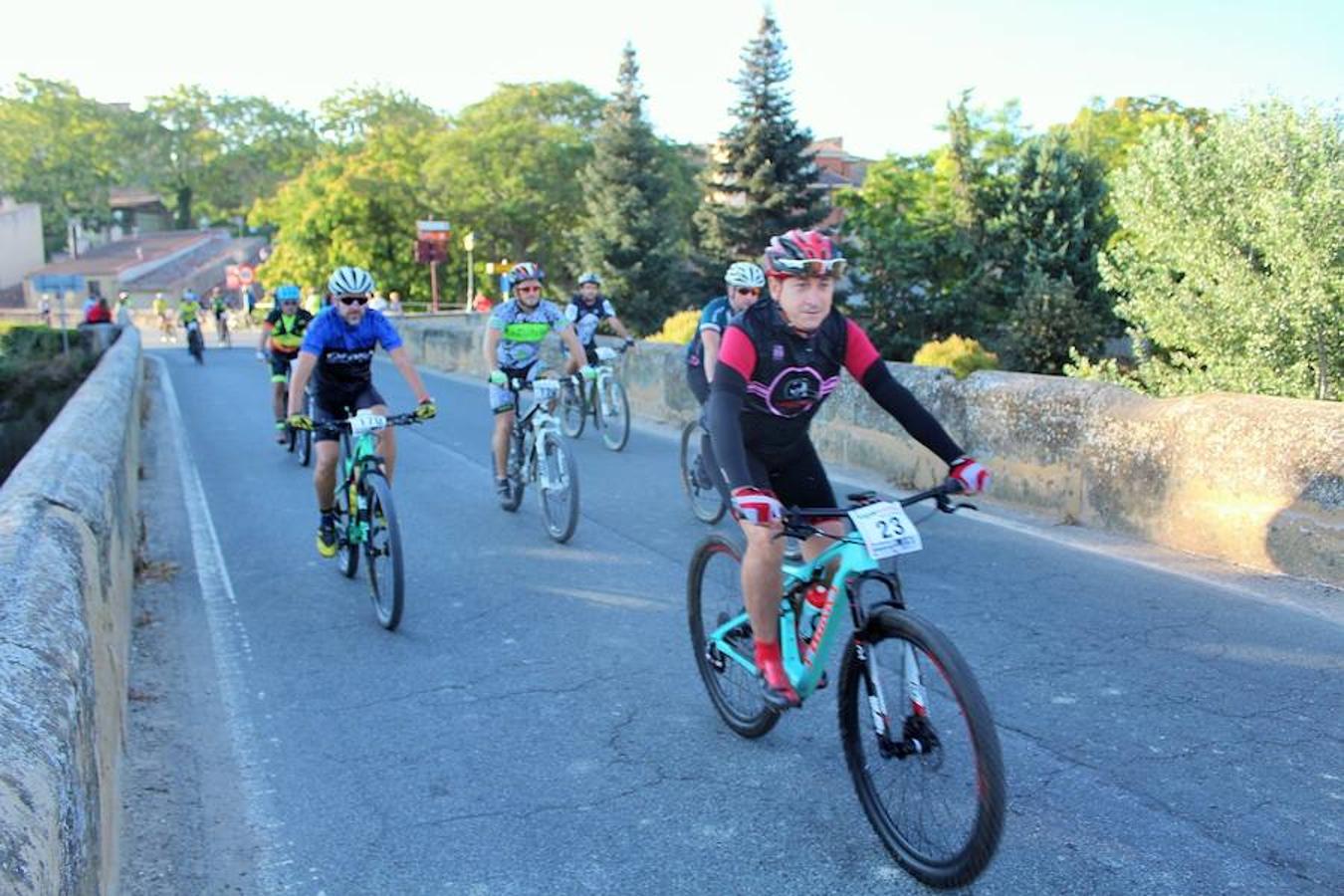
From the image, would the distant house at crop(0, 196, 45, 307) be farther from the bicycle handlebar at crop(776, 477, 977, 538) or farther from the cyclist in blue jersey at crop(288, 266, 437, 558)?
the bicycle handlebar at crop(776, 477, 977, 538)

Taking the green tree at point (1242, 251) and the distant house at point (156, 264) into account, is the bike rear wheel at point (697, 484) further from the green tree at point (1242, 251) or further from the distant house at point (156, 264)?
the distant house at point (156, 264)

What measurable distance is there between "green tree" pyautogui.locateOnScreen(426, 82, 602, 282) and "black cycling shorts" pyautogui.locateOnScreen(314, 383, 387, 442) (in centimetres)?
5012

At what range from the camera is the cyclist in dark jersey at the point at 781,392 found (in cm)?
397

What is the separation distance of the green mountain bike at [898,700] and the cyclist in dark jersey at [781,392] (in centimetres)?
11

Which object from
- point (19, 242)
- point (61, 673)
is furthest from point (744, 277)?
point (19, 242)

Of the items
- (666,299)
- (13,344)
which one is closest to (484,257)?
(666,299)

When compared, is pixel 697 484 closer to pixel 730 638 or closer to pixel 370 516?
pixel 370 516

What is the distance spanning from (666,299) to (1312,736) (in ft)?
146

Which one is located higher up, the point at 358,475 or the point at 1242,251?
the point at 1242,251

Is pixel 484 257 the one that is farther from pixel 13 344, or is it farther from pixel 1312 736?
pixel 1312 736

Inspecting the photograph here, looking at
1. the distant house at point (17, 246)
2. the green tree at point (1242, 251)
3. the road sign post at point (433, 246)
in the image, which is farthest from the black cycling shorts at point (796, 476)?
the distant house at point (17, 246)

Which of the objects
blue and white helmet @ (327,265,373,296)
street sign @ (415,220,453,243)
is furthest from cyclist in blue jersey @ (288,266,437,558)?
street sign @ (415,220,453,243)

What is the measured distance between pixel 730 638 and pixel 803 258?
5.35ft

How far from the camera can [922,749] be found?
352 centimetres
